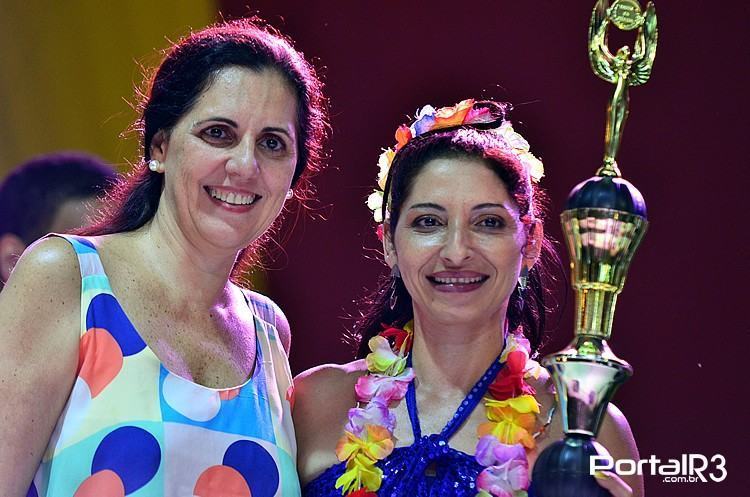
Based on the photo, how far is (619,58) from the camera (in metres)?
1.70

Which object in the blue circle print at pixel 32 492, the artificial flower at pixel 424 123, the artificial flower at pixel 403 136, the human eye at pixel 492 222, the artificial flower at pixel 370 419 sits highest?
the artificial flower at pixel 424 123

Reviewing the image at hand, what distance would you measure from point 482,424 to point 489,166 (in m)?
0.55

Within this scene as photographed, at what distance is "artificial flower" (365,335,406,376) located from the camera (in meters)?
2.71

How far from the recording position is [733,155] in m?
3.35

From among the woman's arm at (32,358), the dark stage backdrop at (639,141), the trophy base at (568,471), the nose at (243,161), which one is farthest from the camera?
the dark stage backdrop at (639,141)

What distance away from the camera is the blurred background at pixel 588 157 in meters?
3.36

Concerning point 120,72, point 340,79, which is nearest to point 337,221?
point 340,79

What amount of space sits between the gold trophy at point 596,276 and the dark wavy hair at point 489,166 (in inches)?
36.8

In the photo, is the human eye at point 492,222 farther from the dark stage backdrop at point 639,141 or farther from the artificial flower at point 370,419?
the dark stage backdrop at point 639,141

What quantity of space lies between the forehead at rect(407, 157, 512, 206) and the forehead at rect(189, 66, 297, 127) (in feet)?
1.05

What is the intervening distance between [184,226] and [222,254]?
104 mm

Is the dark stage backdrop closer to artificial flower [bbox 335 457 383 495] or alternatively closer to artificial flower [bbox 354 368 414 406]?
artificial flower [bbox 354 368 414 406]

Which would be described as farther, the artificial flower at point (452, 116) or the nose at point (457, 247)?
the artificial flower at point (452, 116)

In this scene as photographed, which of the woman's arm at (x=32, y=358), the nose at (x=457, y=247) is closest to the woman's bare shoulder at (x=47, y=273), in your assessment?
the woman's arm at (x=32, y=358)
